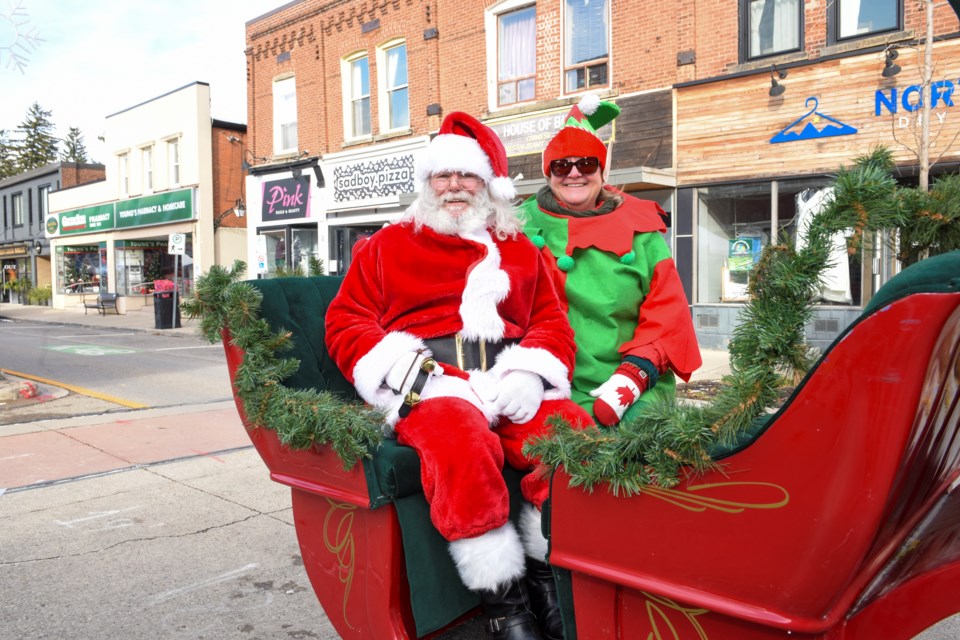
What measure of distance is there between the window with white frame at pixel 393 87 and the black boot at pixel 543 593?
1369 centimetres

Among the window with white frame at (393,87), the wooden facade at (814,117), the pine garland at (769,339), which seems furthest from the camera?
the window with white frame at (393,87)

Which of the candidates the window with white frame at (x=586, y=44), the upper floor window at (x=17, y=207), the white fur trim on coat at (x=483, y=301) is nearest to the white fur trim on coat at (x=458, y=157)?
the white fur trim on coat at (x=483, y=301)

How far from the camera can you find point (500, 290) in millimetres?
2428

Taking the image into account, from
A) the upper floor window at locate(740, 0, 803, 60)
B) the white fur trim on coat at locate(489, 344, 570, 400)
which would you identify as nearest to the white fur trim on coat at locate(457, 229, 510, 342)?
the white fur trim on coat at locate(489, 344, 570, 400)

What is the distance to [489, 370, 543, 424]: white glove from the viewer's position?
2.22 meters

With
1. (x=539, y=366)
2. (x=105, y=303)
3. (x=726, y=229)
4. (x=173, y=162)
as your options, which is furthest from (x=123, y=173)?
(x=539, y=366)

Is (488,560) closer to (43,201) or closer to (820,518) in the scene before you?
(820,518)

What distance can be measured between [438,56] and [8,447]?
10.8 metres

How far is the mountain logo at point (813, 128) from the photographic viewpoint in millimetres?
9516

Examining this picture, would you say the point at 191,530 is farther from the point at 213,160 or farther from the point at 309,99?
the point at 213,160

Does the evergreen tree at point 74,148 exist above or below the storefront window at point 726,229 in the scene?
above

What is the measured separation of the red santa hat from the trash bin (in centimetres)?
1653

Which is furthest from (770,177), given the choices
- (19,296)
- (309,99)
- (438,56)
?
(19,296)

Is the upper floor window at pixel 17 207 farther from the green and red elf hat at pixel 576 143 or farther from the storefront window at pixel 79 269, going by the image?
the green and red elf hat at pixel 576 143
